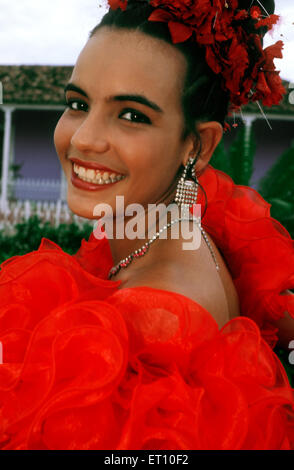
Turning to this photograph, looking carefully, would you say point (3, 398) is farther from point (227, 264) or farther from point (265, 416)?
point (227, 264)

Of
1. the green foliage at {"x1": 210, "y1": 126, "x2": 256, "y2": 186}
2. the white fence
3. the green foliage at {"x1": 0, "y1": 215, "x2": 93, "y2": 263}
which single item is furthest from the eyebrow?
the white fence

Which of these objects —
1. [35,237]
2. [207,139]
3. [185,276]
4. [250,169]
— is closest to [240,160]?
[250,169]

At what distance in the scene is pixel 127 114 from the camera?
5.41 feet

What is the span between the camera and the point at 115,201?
1753 millimetres

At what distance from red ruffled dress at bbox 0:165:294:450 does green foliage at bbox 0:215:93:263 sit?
514cm

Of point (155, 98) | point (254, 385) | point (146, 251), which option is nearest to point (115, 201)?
point (146, 251)

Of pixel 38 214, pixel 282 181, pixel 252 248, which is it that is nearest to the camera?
pixel 252 248

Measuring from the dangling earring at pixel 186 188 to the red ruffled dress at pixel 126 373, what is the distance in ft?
1.61

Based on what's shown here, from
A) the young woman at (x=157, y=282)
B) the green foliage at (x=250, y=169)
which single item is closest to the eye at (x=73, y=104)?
the young woman at (x=157, y=282)

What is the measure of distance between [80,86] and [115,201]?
42 cm

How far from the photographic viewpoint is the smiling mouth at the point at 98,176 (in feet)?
5.58

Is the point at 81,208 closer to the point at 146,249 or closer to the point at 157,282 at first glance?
the point at 146,249

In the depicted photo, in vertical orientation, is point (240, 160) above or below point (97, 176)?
below

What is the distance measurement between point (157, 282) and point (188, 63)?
812mm
